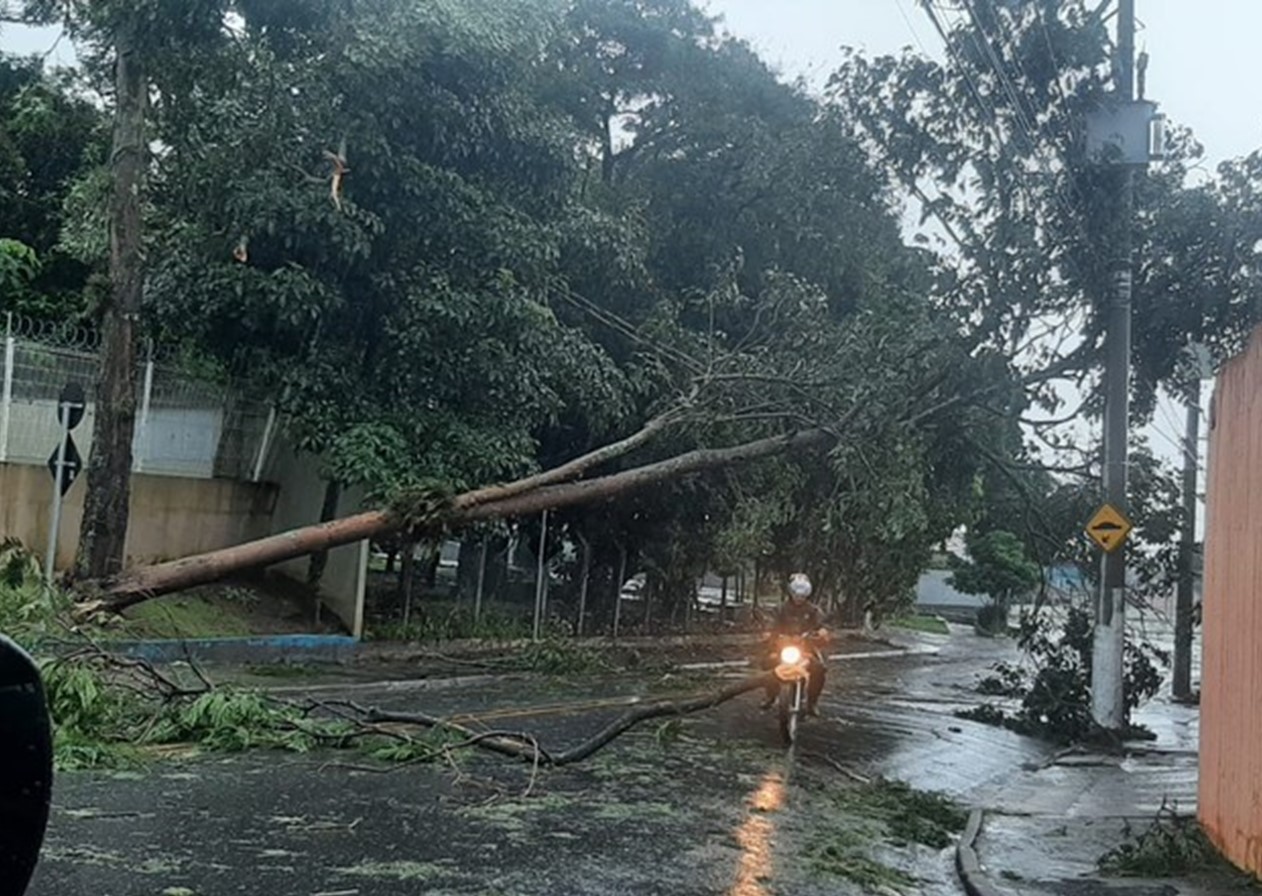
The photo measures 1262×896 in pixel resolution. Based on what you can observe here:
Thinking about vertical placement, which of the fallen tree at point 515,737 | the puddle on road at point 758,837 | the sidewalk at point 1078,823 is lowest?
the sidewalk at point 1078,823

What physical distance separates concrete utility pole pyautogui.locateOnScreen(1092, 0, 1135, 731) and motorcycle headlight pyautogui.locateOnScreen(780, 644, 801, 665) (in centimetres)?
521

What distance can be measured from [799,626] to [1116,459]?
5.37m

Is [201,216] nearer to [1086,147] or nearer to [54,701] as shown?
[54,701]

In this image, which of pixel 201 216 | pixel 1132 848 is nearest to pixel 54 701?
pixel 1132 848

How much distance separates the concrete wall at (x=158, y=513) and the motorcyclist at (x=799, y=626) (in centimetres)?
917

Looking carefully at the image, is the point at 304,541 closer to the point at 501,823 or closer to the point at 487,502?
the point at 487,502

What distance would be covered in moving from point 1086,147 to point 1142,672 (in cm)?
683

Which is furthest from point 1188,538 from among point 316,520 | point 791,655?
point 316,520

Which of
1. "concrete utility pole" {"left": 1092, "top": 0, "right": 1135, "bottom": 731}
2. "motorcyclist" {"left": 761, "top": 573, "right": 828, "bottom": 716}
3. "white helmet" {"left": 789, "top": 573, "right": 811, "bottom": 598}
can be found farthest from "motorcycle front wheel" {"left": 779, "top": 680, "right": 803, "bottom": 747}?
"concrete utility pole" {"left": 1092, "top": 0, "right": 1135, "bottom": 731}

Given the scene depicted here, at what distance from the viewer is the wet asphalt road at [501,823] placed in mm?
6941

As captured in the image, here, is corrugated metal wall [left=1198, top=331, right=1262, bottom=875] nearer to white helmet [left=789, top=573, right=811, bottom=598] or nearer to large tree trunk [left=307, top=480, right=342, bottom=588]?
white helmet [left=789, top=573, right=811, bottom=598]

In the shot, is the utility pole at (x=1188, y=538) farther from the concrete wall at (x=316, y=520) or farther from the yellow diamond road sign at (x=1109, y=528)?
the concrete wall at (x=316, y=520)

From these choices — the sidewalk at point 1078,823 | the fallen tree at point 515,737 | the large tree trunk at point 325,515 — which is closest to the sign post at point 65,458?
the large tree trunk at point 325,515

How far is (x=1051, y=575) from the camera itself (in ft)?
61.3
